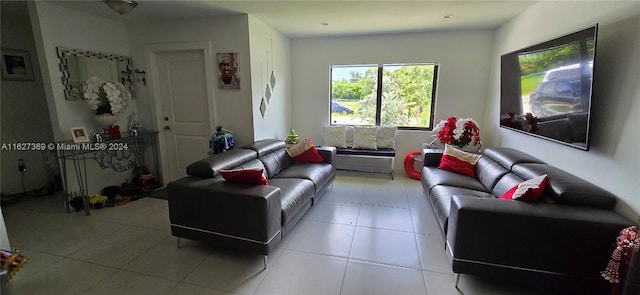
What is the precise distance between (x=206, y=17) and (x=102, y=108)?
1.70 metres

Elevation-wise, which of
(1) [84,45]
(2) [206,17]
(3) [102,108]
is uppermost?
(2) [206,17]

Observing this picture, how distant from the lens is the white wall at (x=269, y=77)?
3533 millimetres

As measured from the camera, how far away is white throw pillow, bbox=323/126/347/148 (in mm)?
4520

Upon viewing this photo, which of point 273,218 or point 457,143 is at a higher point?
point 457,143

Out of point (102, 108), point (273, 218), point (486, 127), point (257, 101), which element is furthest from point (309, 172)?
point (486, 127)

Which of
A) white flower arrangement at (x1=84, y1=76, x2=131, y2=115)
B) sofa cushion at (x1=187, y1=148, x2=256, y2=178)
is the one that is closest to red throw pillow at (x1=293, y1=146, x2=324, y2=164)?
sofa cushion at (x1=187, y1=148, x2=256, y2=178)

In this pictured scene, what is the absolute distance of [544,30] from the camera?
8.73 feet

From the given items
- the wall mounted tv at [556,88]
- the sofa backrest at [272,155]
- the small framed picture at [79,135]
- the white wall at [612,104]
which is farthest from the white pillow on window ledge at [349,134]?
the small framed picture at [79,135]

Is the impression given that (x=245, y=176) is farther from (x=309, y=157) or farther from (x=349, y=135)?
(x=349, y=135)

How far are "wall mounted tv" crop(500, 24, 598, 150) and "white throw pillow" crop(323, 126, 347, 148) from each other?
237 centimetres

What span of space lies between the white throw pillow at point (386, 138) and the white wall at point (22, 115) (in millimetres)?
4798

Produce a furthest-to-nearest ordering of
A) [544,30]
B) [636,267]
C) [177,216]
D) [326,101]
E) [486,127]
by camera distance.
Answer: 1. [326,101]
2. [486,127]
3. [544,30]
4. [177,216]
5. [636,267]

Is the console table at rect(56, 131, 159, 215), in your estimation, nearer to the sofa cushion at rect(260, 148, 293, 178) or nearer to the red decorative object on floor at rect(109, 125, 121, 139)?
the red decorative object on floor at rect(109, 125, 121, 139)

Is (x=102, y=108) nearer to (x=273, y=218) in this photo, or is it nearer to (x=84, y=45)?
(x=84, y=45)
